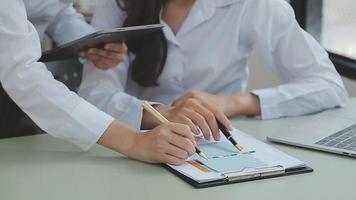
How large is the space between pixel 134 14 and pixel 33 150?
1.67 feet

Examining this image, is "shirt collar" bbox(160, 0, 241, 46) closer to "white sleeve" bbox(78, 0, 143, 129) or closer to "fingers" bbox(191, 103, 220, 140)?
"white sleeve" bbox(78, 0, 143, 129)

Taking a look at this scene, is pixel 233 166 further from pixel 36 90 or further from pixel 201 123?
pixel 36 90

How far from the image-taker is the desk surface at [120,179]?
0.84 meters

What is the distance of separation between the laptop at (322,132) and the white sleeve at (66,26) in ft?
2.10

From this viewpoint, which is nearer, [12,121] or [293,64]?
[12,121]

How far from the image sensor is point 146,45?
1441 millimetres

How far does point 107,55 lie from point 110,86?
0.31 ft

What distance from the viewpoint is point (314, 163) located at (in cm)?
100

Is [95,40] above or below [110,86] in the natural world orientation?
above

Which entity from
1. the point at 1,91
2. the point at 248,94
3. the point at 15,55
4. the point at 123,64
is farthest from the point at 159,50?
the point at 15,55

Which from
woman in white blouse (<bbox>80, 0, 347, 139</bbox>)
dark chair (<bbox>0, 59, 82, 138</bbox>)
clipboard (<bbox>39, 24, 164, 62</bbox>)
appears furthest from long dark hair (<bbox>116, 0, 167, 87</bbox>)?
dark chair (<bbox>0, 59, 82, 138</bbox>)

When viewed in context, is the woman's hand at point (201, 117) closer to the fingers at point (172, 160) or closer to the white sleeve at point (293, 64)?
the fingers at point (172, 160)

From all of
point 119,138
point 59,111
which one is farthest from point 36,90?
point 119,138

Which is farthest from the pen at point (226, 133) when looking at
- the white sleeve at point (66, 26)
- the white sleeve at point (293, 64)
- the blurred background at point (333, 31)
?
the blurred background at point (333, 31)
